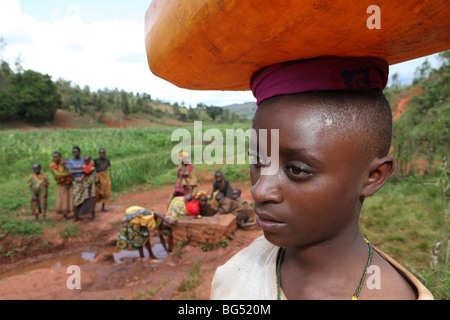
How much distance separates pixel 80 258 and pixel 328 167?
6445mm

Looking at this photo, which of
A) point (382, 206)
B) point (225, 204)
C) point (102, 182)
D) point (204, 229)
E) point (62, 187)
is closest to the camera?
point (204, 229)

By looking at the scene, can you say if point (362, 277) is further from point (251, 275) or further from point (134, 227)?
point (134, 227)

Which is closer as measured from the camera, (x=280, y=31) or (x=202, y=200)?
(x=280, y=31)

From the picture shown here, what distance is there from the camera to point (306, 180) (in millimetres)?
790

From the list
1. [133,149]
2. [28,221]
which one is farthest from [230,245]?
[133,149]

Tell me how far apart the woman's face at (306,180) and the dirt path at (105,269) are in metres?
3.07

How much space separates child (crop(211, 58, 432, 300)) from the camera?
77 cm

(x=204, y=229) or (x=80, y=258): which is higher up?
(x=204, y=229)

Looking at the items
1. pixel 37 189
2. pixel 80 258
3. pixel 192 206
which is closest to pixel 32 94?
pixel 37 189

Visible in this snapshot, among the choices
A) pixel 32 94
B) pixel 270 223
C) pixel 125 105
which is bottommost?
pixel 270 223

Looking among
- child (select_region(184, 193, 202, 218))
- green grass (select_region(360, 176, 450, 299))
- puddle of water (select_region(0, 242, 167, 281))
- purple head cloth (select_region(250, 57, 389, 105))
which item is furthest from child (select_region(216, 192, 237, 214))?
purple head cloth (select_region(250, 57, 389, 105))

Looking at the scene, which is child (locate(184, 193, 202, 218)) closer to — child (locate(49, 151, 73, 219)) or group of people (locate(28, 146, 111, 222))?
group of people (locate(28, 146, 111, 222))

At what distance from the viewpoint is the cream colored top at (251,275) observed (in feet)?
3.31

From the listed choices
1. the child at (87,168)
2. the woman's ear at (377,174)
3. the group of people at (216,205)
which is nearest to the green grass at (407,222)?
the group of people at (216,205)
